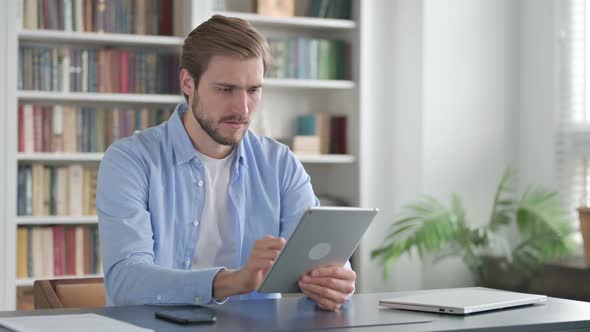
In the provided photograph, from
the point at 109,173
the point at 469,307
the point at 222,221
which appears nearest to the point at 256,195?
the point at 222,221

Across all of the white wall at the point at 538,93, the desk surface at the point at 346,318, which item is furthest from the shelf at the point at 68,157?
the desk surface at the point at 346,318

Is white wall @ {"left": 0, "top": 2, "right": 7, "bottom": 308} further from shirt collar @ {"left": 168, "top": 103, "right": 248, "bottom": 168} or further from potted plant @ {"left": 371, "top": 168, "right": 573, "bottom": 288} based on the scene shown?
shirt collar @ {"left": 168, "top": 103, "right": 248, "bottom": 168}

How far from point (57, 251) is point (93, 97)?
75 cm

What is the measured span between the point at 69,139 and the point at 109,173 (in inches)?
90.9

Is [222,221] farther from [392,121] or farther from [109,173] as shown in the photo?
[392,121]

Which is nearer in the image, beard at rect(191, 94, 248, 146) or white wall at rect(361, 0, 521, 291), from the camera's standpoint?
beard at rect(191, 94, 248, 146)

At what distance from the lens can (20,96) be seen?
173 inches

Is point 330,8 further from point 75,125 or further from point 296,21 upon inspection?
point 75,125

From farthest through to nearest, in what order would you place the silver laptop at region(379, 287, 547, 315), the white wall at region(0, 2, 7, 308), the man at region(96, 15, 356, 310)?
the white wall at region(0, 2, 7, 308)
the man at region(96, 15, 356, 310)
the silver laptop at region(379, 287, 547, 315)

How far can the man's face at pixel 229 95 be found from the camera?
2.42 meters

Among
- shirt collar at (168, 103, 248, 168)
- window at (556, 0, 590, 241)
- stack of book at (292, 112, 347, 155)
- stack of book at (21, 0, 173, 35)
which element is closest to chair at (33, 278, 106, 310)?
shirt collar at (168, 103, 248, 168)

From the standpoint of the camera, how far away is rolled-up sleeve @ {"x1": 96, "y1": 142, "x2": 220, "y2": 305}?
208 cm

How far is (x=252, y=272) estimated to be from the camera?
78.4 inches

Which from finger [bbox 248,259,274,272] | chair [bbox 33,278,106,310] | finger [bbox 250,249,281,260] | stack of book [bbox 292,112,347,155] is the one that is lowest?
chair [bbox 33,278,106,310]
